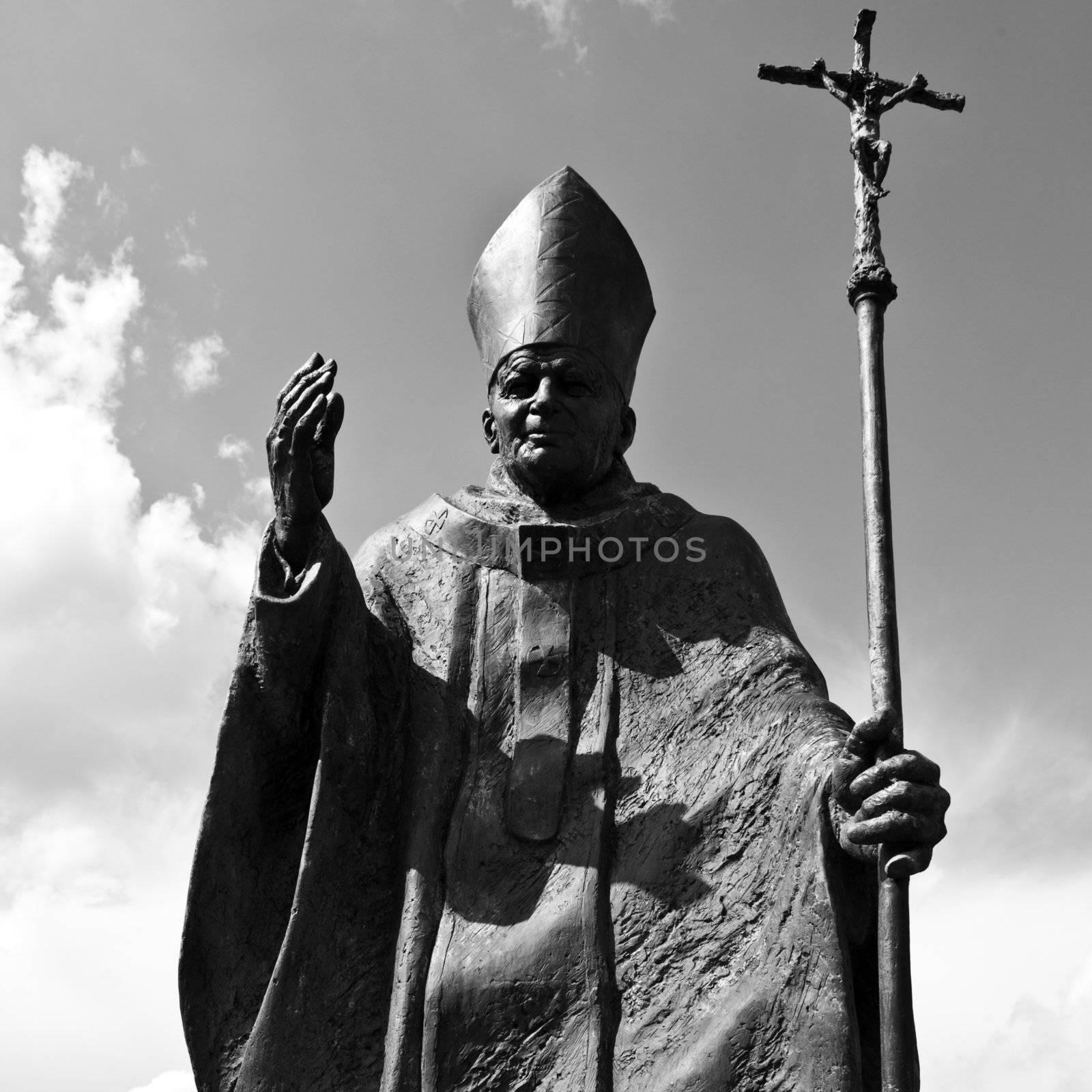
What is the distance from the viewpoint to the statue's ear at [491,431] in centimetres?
966

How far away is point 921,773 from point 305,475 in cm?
287

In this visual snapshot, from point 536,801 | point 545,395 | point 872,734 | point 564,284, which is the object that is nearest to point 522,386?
point 545,395

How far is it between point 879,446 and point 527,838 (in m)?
2.26

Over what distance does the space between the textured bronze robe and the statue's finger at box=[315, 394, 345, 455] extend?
441 millimetres

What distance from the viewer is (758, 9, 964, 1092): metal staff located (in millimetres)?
7043

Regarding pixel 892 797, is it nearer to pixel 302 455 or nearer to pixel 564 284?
pixel 302 455

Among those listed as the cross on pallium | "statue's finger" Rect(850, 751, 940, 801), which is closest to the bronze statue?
"statue's finger" Rect(850, 751, 940, 801)

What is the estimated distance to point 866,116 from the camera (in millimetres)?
8734

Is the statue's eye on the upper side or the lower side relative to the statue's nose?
upper

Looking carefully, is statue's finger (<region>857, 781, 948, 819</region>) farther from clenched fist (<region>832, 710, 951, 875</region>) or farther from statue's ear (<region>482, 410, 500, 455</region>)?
statue's ear (<region>482, 410, 500, 455</region>)

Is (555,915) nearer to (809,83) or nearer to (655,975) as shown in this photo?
(655,975)

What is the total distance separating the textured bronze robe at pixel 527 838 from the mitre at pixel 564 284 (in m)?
0.92

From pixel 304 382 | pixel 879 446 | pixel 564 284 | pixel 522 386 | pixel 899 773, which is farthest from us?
pixel 564 284

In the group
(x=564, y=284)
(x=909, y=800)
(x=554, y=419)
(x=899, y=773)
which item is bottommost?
(x=909, y=800)
